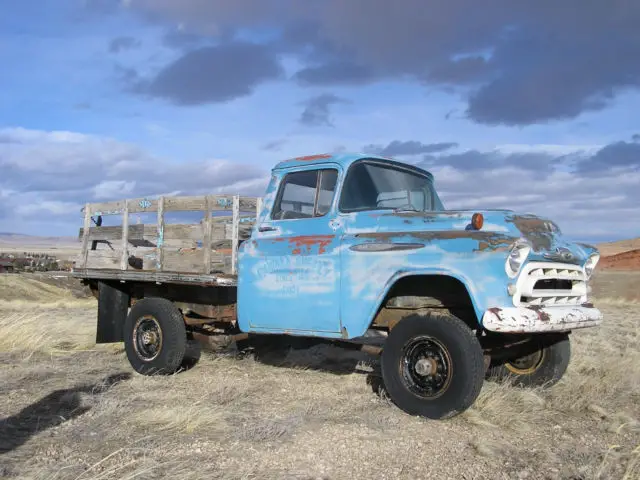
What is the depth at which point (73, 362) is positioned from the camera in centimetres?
782

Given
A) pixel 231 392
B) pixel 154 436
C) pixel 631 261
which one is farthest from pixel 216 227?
pixel 631 261

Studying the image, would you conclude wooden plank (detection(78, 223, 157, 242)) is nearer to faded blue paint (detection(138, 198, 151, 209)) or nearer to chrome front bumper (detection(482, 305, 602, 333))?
faded blue paint (detection(138, 198, 151, 209))

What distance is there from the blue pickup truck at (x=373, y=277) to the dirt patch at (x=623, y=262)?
1459 inches

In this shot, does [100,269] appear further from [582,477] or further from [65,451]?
[582,477]

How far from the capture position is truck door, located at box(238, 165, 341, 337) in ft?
18.5

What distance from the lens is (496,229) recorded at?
4.91 meters

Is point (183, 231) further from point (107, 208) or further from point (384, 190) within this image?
point (384, 190)

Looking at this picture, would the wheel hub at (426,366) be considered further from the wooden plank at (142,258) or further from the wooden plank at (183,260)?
the wooden plank at (142,258)

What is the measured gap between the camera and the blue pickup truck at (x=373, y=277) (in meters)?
4.85

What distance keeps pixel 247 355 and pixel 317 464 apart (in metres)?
4.24

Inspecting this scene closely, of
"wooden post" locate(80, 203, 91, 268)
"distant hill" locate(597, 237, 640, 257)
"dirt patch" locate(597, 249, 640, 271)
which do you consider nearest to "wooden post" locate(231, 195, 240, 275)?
"wooden post" locate(80, 203, 91, 268)

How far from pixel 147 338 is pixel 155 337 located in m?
0.12

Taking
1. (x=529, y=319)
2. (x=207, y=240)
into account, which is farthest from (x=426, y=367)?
(x=207, y=240)

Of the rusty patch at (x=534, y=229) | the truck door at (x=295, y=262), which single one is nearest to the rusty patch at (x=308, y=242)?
the truck door at (x=295, y=262)
